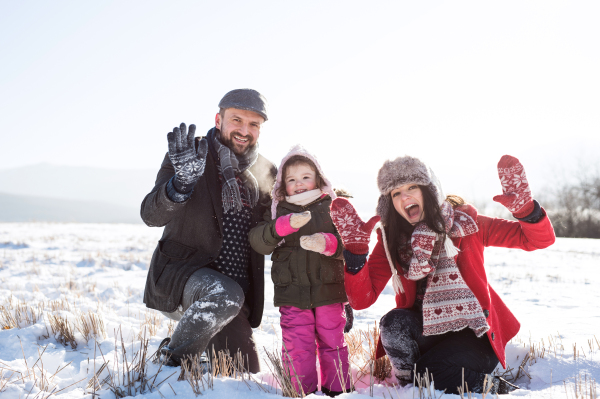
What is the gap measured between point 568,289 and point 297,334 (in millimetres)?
5375

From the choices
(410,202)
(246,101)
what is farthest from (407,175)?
(246,101)

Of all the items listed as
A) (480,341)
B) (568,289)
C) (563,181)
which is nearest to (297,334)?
(480,341)

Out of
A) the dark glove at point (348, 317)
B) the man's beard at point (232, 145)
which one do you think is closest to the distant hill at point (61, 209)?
the man's beard at point (232, 145)

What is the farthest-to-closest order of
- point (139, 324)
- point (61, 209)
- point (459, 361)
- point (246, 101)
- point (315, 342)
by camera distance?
1. point (61, 209)
2. point (139, 324)
3. point (246, 101)
4. point (315, 342)
5. point (459, 361)

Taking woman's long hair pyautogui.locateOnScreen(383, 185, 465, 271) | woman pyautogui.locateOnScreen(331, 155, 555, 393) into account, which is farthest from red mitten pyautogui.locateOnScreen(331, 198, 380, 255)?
woman's long hair pyautogui.locateOnScreen(383, 185, 465, 271)

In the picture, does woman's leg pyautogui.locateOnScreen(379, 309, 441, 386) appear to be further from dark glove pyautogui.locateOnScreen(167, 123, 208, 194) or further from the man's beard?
the man's beard

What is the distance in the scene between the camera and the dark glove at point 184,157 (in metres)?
2.83

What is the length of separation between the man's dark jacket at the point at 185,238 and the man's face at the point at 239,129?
0.75ft

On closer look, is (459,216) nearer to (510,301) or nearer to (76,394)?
(76,394)

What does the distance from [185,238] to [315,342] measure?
4.22 ft

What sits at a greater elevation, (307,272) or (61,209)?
(61,209)

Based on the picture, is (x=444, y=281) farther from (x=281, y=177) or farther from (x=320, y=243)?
(x=281, y=177)

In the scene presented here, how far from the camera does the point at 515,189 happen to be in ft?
8.16

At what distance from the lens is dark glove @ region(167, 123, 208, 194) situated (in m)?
2.83
